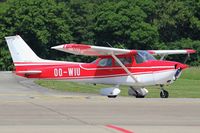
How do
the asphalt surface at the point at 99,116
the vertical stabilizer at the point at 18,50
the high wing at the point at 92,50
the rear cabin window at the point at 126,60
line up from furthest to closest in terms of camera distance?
the vertical stabilizer at the point at 18,50
the rear cabin window at the point at 126,60
the high wing at the point at 92,50
the asphalt surface at the point at 99,116

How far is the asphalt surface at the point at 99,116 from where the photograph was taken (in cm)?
1425

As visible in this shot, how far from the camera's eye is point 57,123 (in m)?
15.3

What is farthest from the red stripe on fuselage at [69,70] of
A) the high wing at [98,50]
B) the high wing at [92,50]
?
the high wing at [92,50]

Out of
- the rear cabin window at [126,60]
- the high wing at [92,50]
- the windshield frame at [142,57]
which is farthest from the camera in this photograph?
the rear cabin window at [126,60]

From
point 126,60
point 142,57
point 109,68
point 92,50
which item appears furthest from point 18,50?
point 142,57

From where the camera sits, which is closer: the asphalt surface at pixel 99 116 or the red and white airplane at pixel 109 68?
the asphalt surface at pixel 99 116

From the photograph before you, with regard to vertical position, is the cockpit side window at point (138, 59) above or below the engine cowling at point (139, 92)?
above

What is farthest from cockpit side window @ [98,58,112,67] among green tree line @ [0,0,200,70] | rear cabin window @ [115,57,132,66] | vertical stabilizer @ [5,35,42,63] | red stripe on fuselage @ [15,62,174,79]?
green tree line @ [0,0,200,70]

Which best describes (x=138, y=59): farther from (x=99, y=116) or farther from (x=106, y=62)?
(x=99, y=116)

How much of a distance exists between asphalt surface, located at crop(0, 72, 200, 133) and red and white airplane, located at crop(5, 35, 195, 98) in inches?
177

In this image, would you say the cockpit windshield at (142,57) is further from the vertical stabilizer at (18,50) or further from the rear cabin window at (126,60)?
the vertical stabilizer at (18,50)

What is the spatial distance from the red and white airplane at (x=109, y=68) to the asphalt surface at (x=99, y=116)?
4494 mm

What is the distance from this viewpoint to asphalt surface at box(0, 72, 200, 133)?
46.8ft
